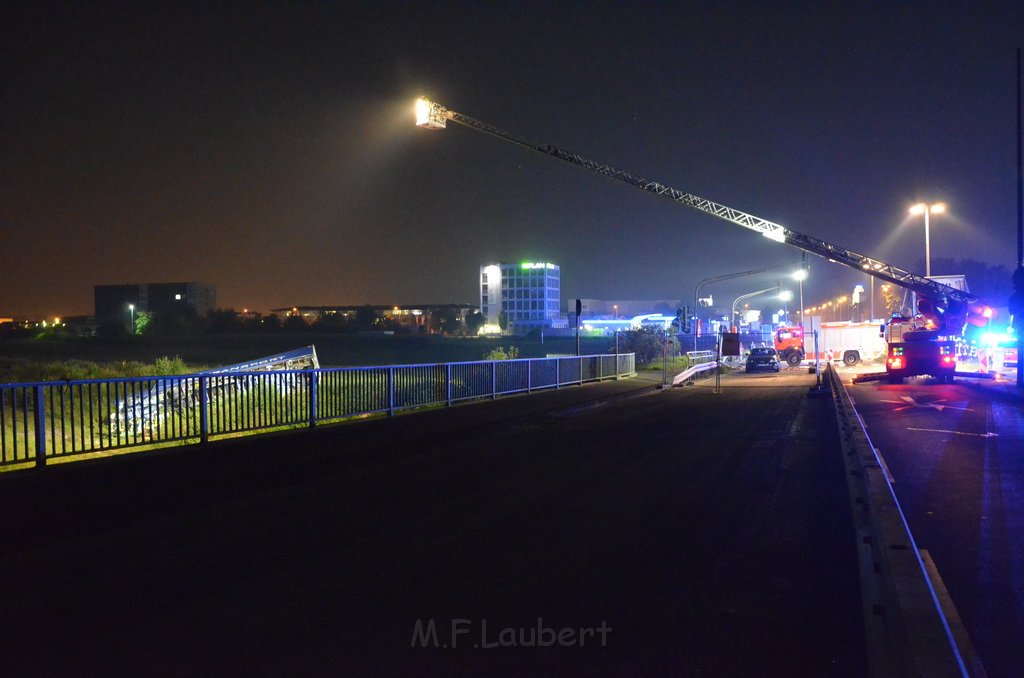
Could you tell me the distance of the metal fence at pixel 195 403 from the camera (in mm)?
11992

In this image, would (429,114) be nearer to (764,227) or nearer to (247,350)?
(764,227)

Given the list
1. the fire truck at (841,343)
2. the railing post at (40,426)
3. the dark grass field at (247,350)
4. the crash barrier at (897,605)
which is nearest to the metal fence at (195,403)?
the railing post at (40,426)

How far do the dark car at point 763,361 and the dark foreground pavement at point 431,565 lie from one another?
33.8m

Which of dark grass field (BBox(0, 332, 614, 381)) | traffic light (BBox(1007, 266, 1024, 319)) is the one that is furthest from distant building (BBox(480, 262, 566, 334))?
traffic light (BBox(1007, 266, 1024, 319))

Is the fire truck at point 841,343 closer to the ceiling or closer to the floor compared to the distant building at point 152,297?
closer to the floor

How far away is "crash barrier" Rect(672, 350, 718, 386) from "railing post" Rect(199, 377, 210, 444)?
76.0 feet

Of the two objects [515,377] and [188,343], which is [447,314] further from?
[515,377]

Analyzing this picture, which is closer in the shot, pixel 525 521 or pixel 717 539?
pixel 717 539

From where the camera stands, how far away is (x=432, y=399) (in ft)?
71.8

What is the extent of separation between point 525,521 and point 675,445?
6.72 meters

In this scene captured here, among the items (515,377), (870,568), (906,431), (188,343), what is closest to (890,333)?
(515,377)

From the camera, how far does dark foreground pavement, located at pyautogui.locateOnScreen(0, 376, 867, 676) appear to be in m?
4.83

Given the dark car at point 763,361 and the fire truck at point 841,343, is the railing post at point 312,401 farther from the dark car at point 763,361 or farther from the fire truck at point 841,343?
the fire truck at point 841,343

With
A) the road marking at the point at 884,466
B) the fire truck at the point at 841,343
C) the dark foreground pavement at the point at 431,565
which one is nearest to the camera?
the dark foreground pavement at the point at 431,565
